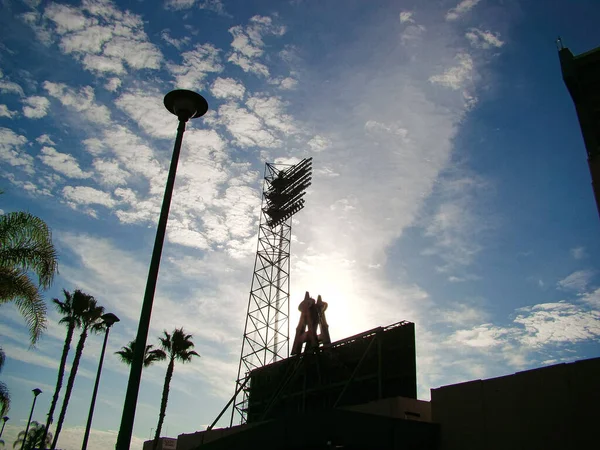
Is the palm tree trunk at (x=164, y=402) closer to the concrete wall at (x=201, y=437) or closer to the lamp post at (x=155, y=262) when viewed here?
the concrete wall at (x=201, y=437)

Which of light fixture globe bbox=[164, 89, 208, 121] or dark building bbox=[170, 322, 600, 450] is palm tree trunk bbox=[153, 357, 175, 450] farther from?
light fixture globe bbox=[164, 89, 208, 121]

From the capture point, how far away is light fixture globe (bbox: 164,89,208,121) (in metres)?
12.0

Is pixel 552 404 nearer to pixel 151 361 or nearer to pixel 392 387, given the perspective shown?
pixel 392 387

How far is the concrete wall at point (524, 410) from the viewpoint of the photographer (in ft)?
53.5

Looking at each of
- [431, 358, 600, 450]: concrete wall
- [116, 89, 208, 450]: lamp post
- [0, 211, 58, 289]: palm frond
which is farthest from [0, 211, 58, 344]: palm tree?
[431, 358, 600, 450]: concrete wall

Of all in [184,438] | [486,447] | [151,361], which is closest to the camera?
[486,447]

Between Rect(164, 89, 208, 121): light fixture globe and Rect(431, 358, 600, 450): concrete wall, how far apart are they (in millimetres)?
15245

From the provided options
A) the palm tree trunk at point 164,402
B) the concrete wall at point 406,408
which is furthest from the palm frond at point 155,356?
the concrete wall at point 406,408

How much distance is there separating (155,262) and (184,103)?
4.15 m

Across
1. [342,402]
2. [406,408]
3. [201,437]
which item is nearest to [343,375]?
[342,402]

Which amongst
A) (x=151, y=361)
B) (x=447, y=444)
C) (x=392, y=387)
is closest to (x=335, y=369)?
(x=392, y=387)

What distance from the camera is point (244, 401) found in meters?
37.6

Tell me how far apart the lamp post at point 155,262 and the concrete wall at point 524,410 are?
14467 millimetres

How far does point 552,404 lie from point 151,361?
30932mm
